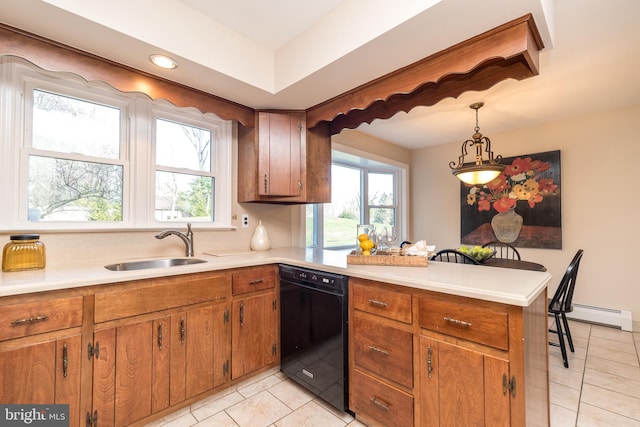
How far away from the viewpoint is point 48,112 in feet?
5.76

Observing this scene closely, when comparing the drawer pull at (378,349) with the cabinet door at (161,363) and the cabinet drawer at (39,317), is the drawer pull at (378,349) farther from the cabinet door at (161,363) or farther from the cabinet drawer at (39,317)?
the cabinet drawer at (39,317)

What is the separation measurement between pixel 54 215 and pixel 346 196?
3172mm

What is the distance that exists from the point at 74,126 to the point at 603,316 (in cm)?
525

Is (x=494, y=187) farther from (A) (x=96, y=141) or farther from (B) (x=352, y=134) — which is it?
(A) (x=96, y=141)

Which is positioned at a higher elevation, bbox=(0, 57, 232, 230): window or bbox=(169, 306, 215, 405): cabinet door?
bbox=(0, 57, 232, 230): window

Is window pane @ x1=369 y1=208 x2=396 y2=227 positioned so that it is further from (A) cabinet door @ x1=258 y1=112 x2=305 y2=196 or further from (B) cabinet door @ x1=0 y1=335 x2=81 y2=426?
(B) cabinet door @ x1=0 y1=335 x2=81 y2=426

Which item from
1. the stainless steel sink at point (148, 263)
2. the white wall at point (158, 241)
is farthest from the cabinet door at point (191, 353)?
the white wall at point (158, 241)

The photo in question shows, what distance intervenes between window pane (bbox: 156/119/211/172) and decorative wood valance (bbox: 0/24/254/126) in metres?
0.39

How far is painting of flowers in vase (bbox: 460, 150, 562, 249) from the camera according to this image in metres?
3.45

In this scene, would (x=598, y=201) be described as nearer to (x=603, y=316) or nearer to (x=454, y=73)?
(x=603, y=316)

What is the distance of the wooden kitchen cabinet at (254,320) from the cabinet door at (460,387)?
1.15 meters

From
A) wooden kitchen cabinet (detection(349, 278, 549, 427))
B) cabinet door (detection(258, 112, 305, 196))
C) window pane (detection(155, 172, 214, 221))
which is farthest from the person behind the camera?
cabinet door (detection(258, 112, 305, 196))

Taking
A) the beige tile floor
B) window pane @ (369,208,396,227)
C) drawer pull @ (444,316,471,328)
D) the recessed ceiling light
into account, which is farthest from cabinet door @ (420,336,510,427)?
window pane @ (369,208,396,227)

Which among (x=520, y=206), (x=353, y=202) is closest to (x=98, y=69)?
(x=353, y=202)
